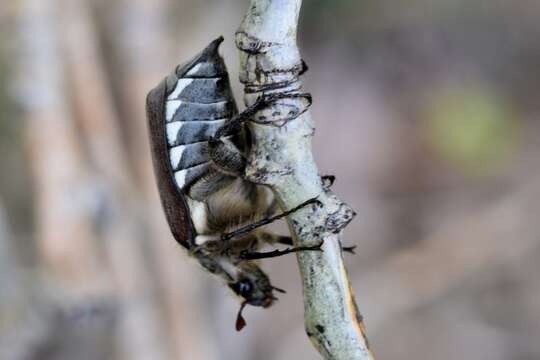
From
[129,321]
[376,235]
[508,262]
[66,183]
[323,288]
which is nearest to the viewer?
[323,288]

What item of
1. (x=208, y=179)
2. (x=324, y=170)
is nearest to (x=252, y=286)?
(x=208, y=179)

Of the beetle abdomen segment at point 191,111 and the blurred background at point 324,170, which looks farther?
the blurred background at point 324,170

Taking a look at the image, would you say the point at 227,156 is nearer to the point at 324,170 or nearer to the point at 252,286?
the point at 252,286

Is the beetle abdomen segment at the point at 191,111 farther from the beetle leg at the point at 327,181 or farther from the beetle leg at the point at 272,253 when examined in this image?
the beetle leg at the point at 327,181

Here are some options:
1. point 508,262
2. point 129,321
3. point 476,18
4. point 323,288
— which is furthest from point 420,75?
point 323,288

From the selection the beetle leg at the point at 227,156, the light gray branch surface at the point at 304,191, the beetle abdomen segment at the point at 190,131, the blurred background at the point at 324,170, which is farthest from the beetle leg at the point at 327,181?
the blurred background at the point at 324,170

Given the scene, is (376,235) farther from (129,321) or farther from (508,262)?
(129,321)

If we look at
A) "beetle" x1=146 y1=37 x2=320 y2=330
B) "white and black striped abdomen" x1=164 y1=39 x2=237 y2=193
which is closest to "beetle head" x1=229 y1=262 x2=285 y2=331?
"beetle" x1=146 y1=37 x2=320 y2=330
